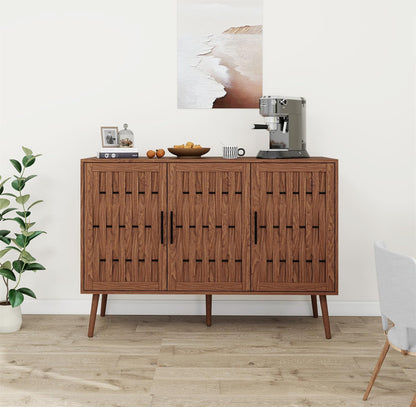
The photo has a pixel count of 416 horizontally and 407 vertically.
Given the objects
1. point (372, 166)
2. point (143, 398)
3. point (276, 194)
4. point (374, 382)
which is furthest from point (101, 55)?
point (374, 382)

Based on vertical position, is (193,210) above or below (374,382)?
above

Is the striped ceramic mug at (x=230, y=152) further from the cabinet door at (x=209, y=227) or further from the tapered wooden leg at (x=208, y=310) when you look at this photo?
the tapered wooden leg at (x=208, y=310)

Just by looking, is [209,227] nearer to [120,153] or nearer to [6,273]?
[120,153]

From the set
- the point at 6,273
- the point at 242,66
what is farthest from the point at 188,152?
the point at 6,273

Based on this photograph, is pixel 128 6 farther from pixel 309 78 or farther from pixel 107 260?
pixel 107 260

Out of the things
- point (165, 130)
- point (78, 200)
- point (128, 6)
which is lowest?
point (78, 200)

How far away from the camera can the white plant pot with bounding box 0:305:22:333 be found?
3.48 meters

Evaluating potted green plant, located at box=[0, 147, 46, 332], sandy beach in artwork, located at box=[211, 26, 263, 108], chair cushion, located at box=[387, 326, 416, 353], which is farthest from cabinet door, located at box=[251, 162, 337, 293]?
potted green plant, located at box=[0, 147, 46, 332]

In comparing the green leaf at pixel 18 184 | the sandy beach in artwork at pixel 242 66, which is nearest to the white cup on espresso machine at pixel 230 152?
the sandy beach in artwork at pixel 242 66

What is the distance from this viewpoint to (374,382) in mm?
2699

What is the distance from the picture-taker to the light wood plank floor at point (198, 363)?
8.36ft

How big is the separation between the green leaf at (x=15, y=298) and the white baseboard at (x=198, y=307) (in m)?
0.46

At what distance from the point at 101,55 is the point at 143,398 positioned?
88.9 inches

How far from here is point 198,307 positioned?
3.87 m
